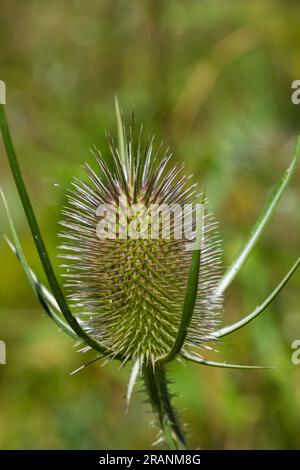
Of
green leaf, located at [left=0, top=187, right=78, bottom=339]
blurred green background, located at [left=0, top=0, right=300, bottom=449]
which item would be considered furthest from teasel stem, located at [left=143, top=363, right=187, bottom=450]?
blurred green background, located at [left=0, top=0, right=300, bottom=449]

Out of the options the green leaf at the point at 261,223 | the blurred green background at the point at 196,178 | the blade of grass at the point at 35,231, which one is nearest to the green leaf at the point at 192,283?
the blade of grass at the point at 35,231

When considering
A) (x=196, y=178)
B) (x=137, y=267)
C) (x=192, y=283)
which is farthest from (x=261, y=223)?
(x=196, y=178)

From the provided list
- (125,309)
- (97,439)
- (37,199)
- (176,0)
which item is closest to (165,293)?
(125,309)

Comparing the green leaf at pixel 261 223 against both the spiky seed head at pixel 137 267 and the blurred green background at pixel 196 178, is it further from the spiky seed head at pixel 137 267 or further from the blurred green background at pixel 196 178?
the blurred green background at pixel 196 178

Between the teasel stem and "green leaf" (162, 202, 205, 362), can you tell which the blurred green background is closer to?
the teasel stem

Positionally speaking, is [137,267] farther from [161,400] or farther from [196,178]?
[196,178]

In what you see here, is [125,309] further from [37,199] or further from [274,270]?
[37,199]
